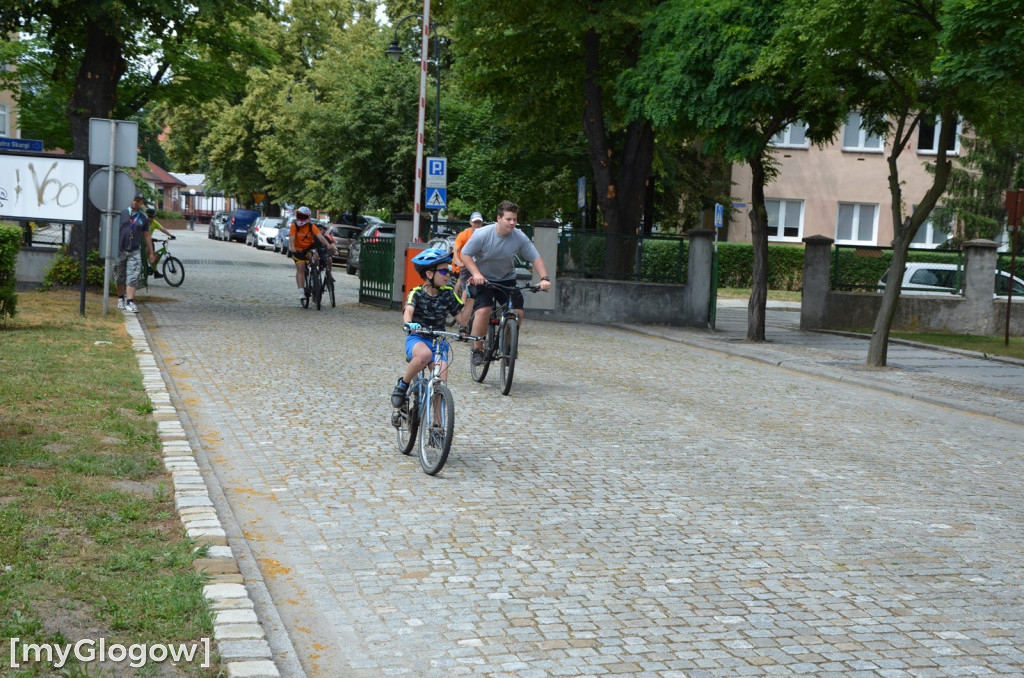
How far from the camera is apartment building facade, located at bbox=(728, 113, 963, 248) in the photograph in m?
46.5

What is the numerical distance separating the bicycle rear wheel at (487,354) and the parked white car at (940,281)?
14.8m

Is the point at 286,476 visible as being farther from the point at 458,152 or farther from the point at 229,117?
the point at 229,117

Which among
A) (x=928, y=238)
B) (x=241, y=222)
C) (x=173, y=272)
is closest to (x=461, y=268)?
(x=173, y=272)

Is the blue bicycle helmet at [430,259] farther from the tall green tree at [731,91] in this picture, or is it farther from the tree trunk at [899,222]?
the tall green tree at [731,91]

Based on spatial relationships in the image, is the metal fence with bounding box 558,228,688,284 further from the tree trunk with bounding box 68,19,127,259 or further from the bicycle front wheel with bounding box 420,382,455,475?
the bicycle front wheel with bounding box 420,382,455,475

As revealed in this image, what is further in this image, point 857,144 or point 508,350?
point 857,144

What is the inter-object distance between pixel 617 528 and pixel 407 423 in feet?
8.02

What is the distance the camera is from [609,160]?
26000 mm

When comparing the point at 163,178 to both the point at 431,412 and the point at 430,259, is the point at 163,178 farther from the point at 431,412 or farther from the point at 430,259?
the point at 431,412

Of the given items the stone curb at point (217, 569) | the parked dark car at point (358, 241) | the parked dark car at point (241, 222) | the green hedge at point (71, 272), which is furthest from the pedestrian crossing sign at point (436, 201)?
the parked dark car at point (241, 222)

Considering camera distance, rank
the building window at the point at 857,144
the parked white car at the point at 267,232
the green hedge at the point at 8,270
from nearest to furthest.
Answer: the green hedge at the point at 8,270 → the building window at the point at 857,144 → the parked white car at the point at 267,232

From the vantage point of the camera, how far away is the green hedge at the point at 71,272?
71.9 ft

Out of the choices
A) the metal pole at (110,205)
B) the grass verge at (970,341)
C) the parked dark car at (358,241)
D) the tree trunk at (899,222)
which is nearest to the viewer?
the tree trunk at (899,222)

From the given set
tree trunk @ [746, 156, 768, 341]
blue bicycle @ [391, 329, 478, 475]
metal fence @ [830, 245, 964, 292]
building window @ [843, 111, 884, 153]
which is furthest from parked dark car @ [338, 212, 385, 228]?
blue bicycle @ [391, 329, 478, 475]
